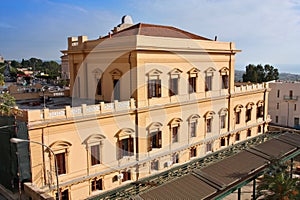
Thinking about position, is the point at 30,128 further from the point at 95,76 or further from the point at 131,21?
the point at 131,21

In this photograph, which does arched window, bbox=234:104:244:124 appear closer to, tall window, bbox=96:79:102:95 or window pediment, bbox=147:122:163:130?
window pediment, bbox=147:122:163:130

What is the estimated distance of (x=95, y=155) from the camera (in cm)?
1891

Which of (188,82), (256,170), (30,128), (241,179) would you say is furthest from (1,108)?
(256,170)

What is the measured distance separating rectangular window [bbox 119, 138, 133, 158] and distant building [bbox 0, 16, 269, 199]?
0.24 ft

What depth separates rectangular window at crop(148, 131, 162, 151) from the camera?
2197 cm

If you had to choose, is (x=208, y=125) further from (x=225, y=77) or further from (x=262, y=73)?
(x=262, y=73)

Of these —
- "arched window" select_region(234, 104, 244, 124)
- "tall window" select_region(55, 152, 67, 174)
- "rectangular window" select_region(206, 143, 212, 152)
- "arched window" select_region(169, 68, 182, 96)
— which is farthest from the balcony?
"tall window" select_region(55, 152, 67, 174)

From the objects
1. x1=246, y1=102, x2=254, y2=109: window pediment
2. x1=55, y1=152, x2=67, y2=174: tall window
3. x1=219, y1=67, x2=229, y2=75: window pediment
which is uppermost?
x1=219, y1=67, x2=229, y2=75: window pediment

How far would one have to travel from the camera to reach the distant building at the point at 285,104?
142ft

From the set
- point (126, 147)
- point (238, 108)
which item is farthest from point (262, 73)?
point (126, 147)

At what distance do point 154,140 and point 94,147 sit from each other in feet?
18.0

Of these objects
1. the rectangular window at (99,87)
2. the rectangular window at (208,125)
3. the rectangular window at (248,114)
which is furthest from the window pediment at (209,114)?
the rectangular window at (99,87)

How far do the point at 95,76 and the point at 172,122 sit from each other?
25.8ft

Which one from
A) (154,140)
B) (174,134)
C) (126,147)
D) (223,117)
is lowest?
(126,147)
